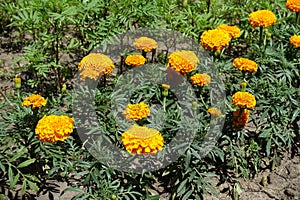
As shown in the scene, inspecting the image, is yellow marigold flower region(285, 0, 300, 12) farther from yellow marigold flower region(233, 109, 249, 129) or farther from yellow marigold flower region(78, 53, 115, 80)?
yellow marigold flower region(78, 53, 115, 80)

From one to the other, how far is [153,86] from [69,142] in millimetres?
697

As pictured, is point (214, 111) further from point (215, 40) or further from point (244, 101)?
point (215, 40)

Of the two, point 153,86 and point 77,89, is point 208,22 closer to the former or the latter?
point 153,86

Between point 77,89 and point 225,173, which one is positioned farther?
point 225,173

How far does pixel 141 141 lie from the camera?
7.41ft

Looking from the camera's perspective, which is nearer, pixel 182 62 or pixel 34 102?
pixel 34 102

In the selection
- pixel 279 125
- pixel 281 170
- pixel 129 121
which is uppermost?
pixel 129 121

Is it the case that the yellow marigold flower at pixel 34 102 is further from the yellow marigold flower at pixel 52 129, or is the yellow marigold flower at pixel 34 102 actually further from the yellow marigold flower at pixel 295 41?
the yellow marigold flower at pixel 295 41

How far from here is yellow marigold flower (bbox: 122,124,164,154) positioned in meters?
2.26

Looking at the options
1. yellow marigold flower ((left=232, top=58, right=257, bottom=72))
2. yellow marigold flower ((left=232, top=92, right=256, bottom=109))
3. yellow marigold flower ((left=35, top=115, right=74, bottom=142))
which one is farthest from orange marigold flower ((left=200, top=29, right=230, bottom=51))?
yellow marigold flower ((left=35, top=115, right=74, bottom=142))

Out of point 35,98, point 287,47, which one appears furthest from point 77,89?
point 287,47

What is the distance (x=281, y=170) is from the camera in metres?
3.32

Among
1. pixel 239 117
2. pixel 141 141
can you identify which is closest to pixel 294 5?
pixel 239 117

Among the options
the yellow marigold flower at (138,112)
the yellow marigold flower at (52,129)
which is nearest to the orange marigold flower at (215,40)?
the yellow marigold flower at (138,112)
